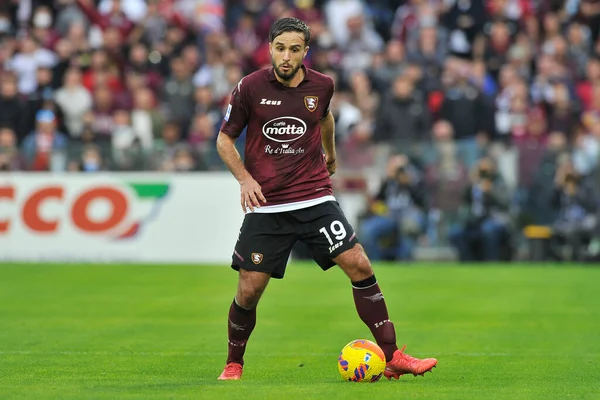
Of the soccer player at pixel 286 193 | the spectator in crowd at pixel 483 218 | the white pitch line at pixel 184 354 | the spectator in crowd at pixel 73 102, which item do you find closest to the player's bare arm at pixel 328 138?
the soccer player at pixel 286 193

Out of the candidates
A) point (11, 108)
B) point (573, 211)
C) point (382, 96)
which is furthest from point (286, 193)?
point (11, 108)

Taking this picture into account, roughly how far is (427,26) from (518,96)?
8.09 ft

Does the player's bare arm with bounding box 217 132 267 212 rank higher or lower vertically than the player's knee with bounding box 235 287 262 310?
higher

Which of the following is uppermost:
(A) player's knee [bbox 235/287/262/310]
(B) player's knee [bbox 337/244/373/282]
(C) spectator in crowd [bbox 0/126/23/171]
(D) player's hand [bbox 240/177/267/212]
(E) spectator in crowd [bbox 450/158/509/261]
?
(D) player's hand [bbox 240/177/267/212]

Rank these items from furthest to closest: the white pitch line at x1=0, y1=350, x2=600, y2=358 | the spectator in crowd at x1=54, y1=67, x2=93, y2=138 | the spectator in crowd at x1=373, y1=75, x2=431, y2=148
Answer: the spectator in crowd at x1=54, y1=67, x2=93, y2=138, the spectator in crowd at x1=373, y1=75, x2=431, y2=148, the white pitch line at x1=0, y1=350, x2=600, y2=358

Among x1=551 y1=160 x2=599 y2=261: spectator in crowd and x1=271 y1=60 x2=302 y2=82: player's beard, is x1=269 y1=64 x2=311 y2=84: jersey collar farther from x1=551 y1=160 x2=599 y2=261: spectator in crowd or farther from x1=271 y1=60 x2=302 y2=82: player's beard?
x1=551 y1=160 x2=599 y2=261: spectator in crowd

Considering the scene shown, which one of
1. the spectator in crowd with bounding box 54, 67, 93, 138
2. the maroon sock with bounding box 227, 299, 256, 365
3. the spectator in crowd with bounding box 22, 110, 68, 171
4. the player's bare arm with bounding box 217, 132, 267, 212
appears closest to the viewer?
the player's bare arm with bounding box 217, 132, 267, 212

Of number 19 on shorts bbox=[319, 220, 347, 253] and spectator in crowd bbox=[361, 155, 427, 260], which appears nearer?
number 19 on shorts bbox=[319, 220, 347, 253]

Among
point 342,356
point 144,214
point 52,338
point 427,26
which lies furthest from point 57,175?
point 342,356

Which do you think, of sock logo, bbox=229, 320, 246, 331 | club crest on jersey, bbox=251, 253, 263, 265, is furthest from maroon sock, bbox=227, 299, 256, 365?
club crest on jersey, bbox=251, 253, 263, 265

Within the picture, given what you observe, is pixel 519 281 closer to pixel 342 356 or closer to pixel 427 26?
pixel 427 26

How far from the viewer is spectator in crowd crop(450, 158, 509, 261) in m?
21.2

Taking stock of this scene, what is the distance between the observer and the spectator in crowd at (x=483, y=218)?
69.5ft

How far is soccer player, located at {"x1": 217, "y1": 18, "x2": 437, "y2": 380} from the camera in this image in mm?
8586
